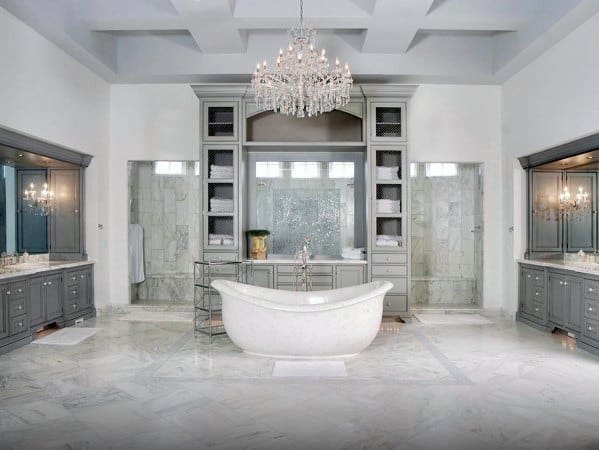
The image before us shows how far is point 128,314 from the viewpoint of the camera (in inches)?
246

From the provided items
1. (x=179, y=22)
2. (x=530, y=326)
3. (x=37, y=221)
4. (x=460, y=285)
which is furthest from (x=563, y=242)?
(x=37, y=221)

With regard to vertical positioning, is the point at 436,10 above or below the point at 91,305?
above

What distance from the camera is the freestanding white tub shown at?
406 cm

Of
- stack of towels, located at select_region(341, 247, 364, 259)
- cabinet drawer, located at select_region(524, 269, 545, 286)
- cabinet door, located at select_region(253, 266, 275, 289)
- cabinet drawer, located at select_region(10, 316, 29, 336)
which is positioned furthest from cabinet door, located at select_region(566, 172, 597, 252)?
cabinet drawer, located at select_region(10, 316, 29, 336)

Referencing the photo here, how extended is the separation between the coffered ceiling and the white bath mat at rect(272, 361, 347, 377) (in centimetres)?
326

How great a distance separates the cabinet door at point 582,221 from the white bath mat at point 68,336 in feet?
17.6

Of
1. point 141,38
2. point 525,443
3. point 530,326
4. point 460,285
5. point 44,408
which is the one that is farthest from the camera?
point 460,285

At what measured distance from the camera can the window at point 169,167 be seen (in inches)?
282

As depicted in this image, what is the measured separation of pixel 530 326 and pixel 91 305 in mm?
5194

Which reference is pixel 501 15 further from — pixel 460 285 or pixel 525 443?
pixel 525 443

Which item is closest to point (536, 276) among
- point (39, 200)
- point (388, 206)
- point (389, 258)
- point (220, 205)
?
point (389, 258)

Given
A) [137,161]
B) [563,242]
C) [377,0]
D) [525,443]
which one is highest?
[377,0]

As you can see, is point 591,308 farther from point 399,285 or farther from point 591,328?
point 399,285

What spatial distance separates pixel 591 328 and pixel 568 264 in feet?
2.71
